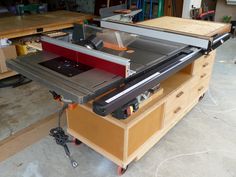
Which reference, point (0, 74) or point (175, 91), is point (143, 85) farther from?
point (0, 74)

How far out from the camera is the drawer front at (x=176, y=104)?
1.81 metres

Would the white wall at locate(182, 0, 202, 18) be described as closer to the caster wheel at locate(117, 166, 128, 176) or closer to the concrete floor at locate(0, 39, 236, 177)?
the concrete floor at locate(0, 39, 236, 177)

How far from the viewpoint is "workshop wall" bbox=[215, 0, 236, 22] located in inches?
206

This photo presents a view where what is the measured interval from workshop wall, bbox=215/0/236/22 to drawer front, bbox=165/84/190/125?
13.3 ft

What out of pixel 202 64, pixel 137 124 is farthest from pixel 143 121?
pixel 202 64

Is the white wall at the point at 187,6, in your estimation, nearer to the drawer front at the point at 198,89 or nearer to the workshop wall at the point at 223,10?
the drawer front at the point at 198,89

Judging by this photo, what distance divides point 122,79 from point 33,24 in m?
2.02

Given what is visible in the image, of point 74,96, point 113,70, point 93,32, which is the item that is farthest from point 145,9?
point 74,96

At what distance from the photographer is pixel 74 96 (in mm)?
1073

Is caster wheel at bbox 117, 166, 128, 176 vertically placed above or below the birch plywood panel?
below

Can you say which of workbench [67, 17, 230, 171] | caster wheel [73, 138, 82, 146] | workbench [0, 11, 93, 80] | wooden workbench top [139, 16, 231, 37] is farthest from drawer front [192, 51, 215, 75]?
workbench [0, 11, 93, 80]

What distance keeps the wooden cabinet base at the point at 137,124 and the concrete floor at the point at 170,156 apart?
0.10 metres

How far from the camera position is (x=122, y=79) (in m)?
1.23

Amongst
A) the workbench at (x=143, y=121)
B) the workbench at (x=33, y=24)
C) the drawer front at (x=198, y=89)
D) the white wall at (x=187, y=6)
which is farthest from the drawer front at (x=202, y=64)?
the workbench at (x=33, y=24)
